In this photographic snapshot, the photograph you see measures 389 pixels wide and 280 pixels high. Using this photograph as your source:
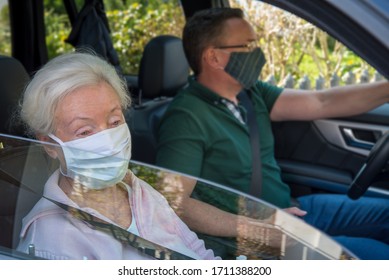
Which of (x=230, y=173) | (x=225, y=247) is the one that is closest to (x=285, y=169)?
(x=230, y=173)

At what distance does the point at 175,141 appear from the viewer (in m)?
2.66

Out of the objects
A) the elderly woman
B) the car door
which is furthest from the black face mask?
the elderly woman

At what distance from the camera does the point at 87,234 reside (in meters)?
1.52

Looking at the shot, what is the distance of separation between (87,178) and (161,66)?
1796 mm

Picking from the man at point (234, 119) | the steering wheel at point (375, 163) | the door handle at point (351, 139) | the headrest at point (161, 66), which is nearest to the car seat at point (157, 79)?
the headrest at point (161, 66)

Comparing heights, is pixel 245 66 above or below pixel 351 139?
above

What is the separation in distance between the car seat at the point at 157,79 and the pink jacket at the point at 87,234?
5.19 feet

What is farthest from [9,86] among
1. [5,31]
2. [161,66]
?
[5,31]

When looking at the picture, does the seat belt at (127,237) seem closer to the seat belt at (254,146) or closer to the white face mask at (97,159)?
the white face mask at (97,159)

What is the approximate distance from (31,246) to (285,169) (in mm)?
2030

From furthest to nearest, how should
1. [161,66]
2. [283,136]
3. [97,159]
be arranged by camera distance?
1. [283,136]
2. [161,66]
3. [97,159]

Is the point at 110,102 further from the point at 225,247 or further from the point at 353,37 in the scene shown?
the point at 353,37

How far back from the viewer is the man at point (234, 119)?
2695 mm

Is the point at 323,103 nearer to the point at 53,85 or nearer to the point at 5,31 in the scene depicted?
the point at 53,85
